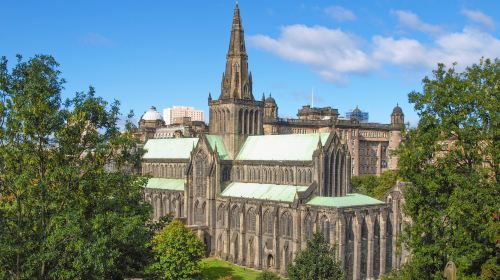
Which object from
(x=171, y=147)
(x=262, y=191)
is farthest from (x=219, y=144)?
(x=171, y=147)

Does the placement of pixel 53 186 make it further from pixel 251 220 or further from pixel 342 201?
pixel 251 220

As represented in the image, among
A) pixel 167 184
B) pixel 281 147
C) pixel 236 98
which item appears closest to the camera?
pixel 281 147

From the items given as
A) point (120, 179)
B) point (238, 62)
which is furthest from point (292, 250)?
point (120, 179)

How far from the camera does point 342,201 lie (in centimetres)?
7306

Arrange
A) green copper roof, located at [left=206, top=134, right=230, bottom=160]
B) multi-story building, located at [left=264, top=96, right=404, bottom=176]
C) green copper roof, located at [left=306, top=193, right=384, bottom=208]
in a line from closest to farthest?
1. green copper roof, located at [left=306, top=193, right=384, bottom=208]
2. green copper roof, located at [left=206, top=134, right=230, bottom=160]
3. multi-story building, located at [left=264, top=96, right=404, bottom=176]

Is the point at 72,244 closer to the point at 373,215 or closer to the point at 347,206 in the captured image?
the point at 347,206

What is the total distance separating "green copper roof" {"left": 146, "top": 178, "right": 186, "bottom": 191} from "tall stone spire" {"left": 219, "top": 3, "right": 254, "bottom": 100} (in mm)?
20131

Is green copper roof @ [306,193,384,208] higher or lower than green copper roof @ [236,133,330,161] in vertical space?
lower

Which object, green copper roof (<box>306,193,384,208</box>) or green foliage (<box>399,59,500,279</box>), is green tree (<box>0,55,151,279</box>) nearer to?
green foliage (<box>399,59,500,279</box>)

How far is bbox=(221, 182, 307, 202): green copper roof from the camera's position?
254 feet

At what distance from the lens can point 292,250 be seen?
240ft

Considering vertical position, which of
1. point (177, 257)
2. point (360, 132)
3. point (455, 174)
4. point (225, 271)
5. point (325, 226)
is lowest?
point (225, 271)

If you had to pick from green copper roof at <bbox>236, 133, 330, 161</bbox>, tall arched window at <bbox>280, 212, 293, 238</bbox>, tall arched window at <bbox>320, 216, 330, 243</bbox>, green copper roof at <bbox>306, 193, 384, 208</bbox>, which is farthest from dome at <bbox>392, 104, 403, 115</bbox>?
tall arched window at <bbox>320, 216, 330, 243</bbox>

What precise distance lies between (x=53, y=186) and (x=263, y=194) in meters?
50.0
